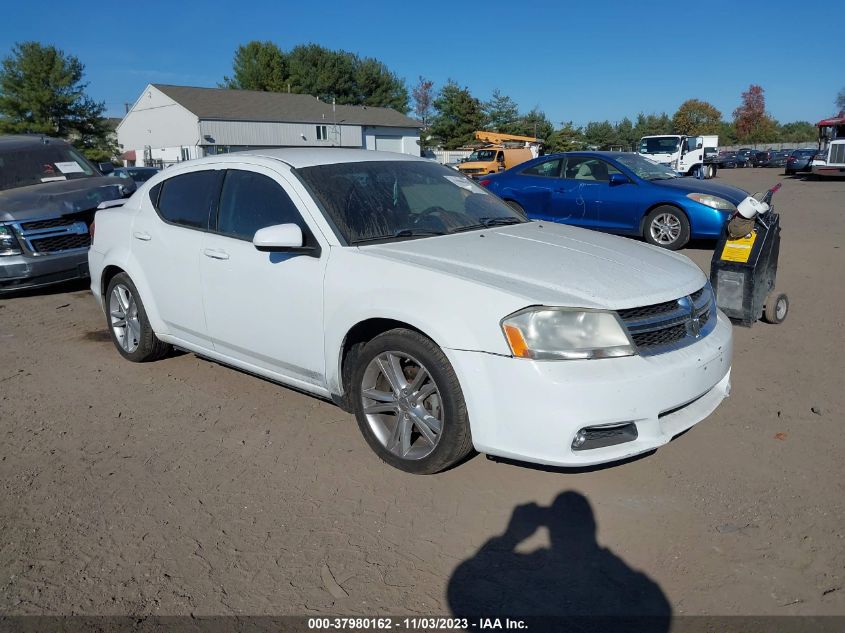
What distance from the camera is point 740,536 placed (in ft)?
9.60

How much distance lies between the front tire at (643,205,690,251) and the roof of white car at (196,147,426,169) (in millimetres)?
6290

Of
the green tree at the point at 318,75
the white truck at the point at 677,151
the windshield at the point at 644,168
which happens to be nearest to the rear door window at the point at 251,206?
the windshield at the point at 644,168

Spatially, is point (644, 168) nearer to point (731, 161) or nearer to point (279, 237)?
point (279, 237)

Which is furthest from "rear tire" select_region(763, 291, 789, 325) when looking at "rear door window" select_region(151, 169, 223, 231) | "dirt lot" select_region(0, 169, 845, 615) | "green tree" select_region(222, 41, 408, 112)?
"green tree" select_region(222, 41, 408, 112)

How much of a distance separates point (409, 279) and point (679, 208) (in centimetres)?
769

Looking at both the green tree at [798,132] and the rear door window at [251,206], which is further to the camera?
the green tree at [798,132]

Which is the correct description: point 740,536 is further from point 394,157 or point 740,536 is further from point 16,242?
point 16,242

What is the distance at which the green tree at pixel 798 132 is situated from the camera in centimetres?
9325

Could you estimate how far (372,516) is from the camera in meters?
3.14

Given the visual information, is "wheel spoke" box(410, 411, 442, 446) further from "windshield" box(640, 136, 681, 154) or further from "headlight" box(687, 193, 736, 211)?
"windshield" box(640, 136, 681, 154)

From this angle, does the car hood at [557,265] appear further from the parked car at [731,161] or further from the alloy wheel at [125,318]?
the parked car at [731,161]

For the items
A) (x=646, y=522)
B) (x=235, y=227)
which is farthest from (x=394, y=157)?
(x=646, y=522)

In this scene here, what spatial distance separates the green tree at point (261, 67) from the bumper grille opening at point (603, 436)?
259 feet

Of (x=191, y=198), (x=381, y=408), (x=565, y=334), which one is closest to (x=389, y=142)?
(x=191, y=198)
